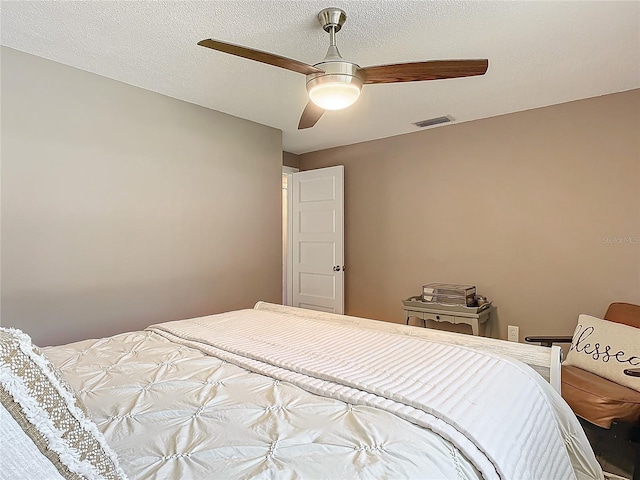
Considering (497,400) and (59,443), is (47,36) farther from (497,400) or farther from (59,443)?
(497,400)

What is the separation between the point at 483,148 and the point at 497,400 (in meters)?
2.71

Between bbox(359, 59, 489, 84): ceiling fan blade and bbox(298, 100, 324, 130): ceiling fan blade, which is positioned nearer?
bbox(359, 59, 489, 84): ceiling fan blade

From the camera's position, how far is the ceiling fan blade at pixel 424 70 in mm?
1654

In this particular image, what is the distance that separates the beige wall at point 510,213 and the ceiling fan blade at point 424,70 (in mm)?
1771

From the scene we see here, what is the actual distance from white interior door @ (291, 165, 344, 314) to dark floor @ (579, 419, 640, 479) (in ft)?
7.62

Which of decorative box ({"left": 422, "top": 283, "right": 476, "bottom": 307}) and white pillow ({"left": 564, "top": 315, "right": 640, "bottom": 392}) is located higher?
decorative box ({"left": 422, "top": 283, "right": 476, "bottom": 307})

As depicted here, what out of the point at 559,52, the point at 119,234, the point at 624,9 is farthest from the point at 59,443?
the point at 559,52

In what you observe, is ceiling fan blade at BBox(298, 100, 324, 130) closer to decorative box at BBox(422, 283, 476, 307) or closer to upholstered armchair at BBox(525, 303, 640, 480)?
decorative box at BBox(422, 283, 476, 307)

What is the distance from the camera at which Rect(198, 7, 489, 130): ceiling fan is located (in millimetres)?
1671

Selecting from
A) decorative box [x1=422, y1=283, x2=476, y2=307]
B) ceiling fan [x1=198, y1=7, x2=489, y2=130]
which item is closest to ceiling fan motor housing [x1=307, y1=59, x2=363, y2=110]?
ceiling fan [x1=198, y1=7, x2=489, y2=130]

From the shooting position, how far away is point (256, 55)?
5.40 feet

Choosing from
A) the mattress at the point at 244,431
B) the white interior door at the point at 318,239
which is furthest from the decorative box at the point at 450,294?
the mattress at the point at 244,431

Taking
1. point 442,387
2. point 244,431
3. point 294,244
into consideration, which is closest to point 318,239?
point 294,244

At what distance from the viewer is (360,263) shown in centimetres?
420
